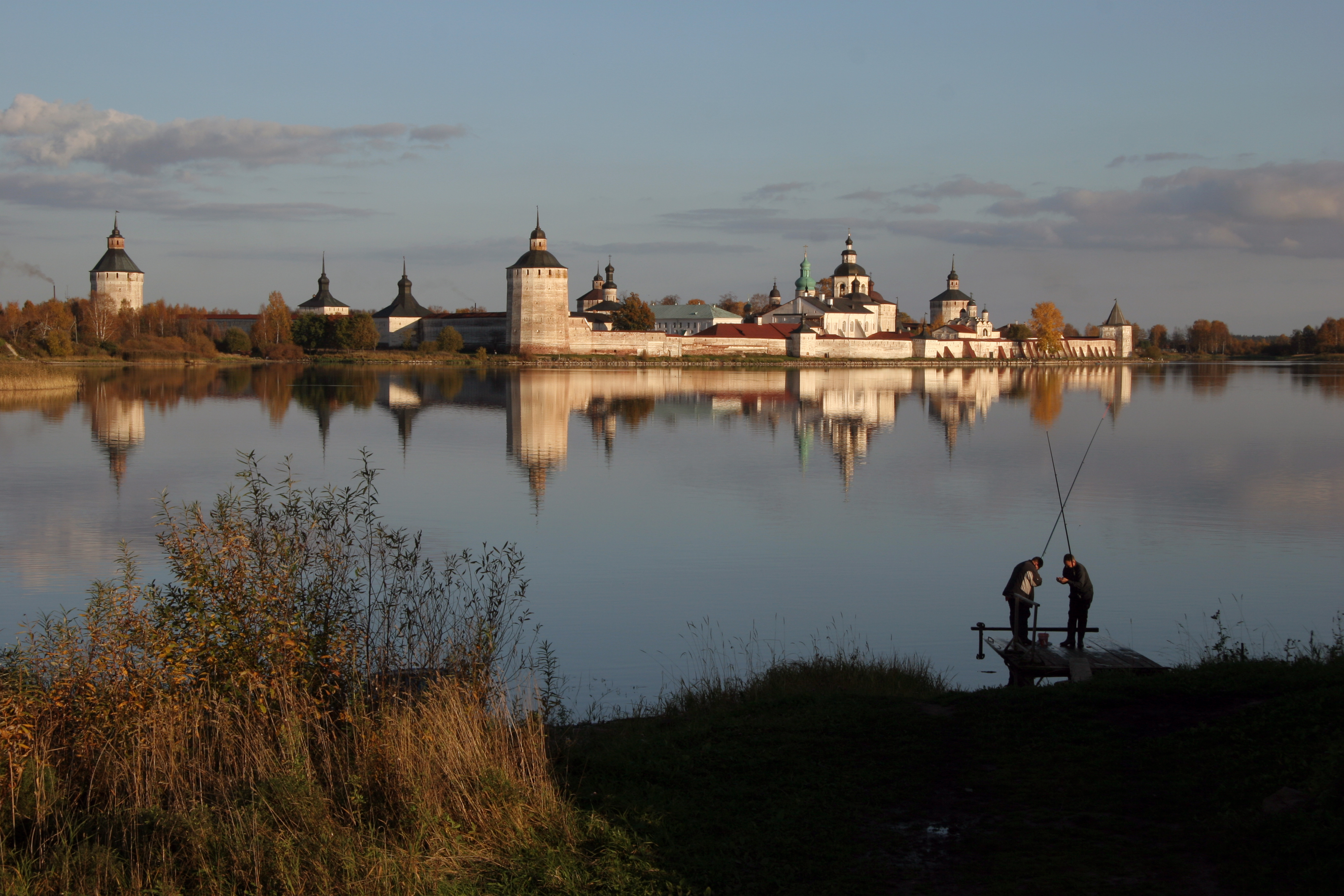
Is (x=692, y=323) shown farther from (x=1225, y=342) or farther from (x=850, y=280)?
(x=1225, y=342)

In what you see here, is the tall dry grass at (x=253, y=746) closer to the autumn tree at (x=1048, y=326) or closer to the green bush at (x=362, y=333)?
the green bush at (x=362, y=333)

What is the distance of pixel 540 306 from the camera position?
62031 millimetres

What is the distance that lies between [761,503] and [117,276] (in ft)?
235

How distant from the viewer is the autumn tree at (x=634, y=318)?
66.7m

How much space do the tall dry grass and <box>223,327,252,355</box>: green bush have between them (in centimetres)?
6010

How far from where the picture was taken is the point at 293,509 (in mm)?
5402

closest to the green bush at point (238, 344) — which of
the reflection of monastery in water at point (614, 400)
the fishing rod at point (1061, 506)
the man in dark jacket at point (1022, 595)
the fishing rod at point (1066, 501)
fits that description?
the reflection of monastery in water at point (614, 400)

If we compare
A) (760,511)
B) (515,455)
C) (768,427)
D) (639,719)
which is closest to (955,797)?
(639,719)

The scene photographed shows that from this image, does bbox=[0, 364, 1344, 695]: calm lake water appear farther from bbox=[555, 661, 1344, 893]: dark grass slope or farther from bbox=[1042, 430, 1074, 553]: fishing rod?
bbox=[555, 661, 1344, 893]: dark grass slope

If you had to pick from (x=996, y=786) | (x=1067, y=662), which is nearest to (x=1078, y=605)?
(x=1067, y=662)

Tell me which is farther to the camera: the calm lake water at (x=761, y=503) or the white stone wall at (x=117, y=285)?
the white stone wall at (x=117, y=285)

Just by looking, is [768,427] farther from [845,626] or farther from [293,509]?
[293,509]

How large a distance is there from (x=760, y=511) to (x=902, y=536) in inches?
75.9

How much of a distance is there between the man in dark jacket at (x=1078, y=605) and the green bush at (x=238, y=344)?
60495 millimetres
